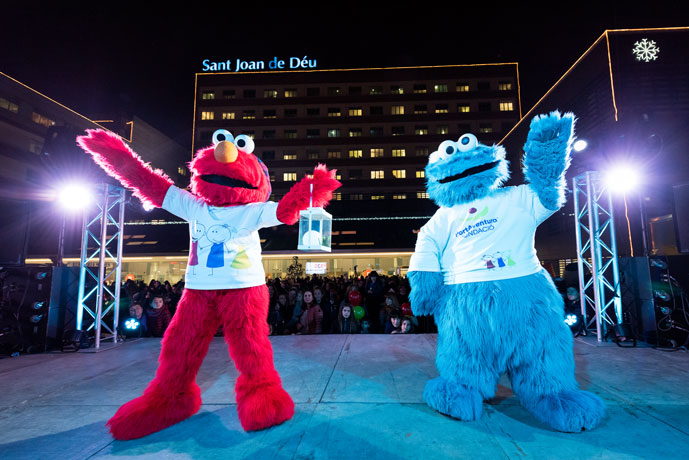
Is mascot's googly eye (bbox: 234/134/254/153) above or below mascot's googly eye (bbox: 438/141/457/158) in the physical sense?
above

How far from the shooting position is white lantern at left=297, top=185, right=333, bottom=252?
209 centimetres

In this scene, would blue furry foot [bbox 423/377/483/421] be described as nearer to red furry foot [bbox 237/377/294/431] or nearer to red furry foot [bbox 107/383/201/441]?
red furry foot [bbox 237/377/294/431]

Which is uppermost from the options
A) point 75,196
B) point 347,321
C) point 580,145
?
point 580,145

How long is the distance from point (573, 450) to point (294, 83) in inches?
1480

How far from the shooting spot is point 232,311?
2.32m

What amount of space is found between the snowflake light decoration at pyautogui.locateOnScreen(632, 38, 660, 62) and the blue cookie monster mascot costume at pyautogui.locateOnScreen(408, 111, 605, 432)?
1013 centimetres

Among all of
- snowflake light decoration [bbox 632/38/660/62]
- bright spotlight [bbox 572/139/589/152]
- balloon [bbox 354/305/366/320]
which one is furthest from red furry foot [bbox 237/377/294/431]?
snowflake light decoration [bbox 632/38/660/62]

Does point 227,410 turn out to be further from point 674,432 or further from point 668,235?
point 668,235

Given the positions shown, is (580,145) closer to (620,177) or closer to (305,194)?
(620,177)

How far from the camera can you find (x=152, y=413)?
2088 millimetres

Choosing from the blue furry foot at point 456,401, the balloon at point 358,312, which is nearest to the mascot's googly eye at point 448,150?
the blue furry foot at point 456,401

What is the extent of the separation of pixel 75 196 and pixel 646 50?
1379 centimetres

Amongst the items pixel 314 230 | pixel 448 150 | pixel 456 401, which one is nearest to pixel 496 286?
Answer: pixel 456 401

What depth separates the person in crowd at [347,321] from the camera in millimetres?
6660
